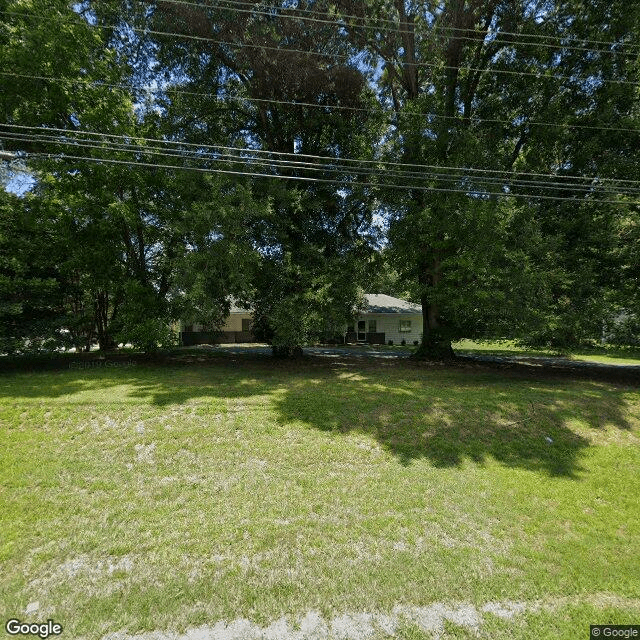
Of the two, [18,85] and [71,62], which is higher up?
[71,62]

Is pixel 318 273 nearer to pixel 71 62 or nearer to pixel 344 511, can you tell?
pixel 344 511

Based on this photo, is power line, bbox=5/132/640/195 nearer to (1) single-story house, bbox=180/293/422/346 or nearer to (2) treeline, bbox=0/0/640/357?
(2) treeline, bbox=0/0/640/357

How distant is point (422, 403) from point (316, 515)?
420cm

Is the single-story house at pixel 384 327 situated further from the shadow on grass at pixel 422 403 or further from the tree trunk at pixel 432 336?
the shadow on grass at pixel 422 403

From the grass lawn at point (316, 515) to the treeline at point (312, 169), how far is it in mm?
4014

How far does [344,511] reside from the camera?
13.3 ft

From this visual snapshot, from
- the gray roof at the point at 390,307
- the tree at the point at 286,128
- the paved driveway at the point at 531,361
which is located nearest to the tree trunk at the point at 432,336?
the paved driveway at the point at 531,361

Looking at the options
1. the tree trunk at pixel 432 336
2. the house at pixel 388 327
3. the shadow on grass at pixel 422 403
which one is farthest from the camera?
the house at pixel 388 327

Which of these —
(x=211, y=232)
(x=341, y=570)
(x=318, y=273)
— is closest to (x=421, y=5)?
(x=318, y=273)

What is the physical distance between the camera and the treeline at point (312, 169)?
9562 millimetres

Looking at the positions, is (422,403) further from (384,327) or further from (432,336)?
(384,327)

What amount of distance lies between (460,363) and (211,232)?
36.6ft

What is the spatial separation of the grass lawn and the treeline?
13.2 ft

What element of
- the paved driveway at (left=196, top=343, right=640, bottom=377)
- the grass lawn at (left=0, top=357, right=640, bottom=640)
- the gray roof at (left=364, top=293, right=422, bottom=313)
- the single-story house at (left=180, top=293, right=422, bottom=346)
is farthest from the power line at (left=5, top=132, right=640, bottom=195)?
the single-story house at (left=180, top=293, right=422, bottom=346)
